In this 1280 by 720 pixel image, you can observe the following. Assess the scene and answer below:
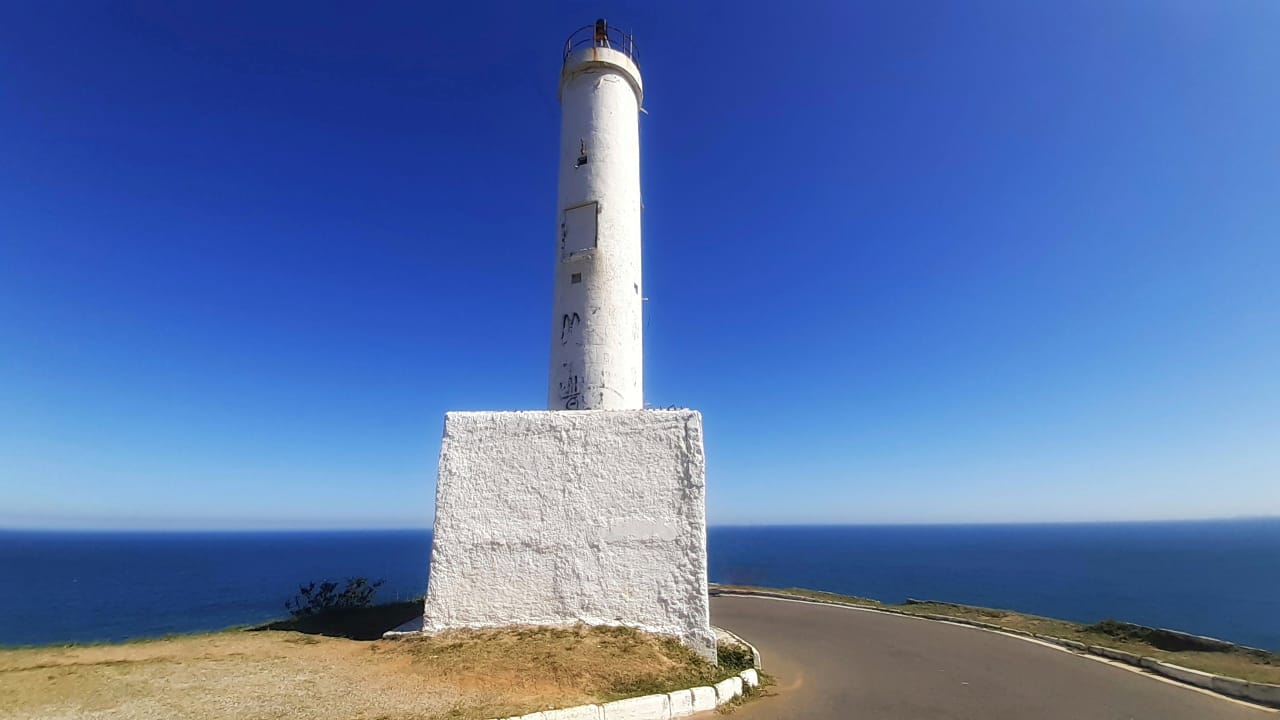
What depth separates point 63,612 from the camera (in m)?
43.9

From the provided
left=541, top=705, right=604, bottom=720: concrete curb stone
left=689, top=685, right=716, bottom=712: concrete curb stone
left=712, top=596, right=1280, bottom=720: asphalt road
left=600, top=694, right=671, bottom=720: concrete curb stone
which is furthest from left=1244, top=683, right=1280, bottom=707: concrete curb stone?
left=541, top=705, right=604, bottom=720: concrete curb stone

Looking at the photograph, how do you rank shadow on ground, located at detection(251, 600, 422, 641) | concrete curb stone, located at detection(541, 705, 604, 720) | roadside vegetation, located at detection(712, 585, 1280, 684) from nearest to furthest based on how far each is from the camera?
1. concrete curb stone, located at detection(541, 705, 604, 720)
2. roadside vegetation, located at detection(712, 585, 1280, 684)
3. shadow on ground, located at detection(251, 600, 422, 641)

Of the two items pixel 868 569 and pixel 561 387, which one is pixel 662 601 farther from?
pixel 868 569

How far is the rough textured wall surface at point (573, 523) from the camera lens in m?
9.36

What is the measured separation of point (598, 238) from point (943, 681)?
31.9ft

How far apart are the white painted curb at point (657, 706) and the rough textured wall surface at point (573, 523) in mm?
1384

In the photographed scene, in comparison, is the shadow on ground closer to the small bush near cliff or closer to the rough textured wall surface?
the small bush near cliff

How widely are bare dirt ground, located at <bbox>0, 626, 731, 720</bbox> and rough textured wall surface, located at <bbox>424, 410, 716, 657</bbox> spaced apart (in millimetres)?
479

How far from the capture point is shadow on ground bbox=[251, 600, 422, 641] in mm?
10805

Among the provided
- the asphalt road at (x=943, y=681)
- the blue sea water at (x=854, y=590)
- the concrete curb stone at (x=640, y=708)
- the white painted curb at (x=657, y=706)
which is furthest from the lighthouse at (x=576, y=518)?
the blue sea water at (x=854, y=590)

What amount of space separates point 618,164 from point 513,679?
981 centimetres

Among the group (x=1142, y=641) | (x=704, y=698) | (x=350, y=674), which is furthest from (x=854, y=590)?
(x=350, y=674)

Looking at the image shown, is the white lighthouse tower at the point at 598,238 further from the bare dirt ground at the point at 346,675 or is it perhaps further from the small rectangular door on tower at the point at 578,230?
the bare dirt ground at the point at 346,675

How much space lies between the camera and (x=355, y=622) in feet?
39.2
